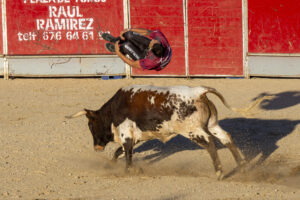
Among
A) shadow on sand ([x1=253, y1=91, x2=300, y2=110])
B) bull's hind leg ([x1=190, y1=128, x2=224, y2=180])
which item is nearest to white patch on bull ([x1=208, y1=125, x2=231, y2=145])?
bull's hind leg ([x1=190, y1=128, x2=224, y2=180])

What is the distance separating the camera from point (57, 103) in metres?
15.6

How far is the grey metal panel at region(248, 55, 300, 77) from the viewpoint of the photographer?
17500 mm

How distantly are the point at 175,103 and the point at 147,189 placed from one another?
133 cm

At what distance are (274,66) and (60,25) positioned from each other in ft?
19.8

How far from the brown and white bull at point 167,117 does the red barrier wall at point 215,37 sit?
794 cm

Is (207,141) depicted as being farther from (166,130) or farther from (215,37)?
(215,37)

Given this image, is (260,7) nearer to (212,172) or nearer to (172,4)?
(172,4)

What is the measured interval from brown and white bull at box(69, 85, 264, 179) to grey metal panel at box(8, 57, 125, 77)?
8023mm

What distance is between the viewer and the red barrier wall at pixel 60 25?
18.3 metres

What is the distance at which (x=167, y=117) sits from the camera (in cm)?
964

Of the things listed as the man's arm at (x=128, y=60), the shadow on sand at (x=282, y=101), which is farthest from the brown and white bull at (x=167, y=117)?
the shadow on sand at (x=282, y=101)

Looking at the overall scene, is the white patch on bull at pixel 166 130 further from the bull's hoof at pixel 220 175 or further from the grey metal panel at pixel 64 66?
the grey metal panel at pixel 64 66

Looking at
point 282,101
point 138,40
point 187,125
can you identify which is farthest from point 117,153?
point 282,101

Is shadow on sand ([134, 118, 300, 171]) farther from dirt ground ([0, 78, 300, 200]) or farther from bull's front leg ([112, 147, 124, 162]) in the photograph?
bull's front leg ([112, 147, 124, 162])
